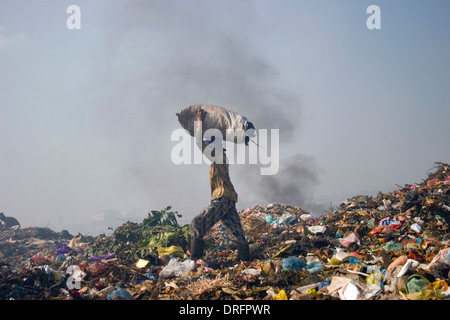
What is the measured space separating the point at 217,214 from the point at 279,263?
1.25 m

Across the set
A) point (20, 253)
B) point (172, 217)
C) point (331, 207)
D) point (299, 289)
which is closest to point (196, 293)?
point (299, 289)

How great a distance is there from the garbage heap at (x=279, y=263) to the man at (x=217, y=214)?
222 mm

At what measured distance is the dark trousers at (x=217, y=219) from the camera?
5.41 meters

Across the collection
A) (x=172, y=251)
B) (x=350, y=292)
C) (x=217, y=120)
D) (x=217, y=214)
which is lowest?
(x=172, y=251)

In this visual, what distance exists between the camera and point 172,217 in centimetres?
802

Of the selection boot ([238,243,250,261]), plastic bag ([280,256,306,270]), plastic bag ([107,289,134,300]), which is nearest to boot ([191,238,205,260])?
boot ([238,243,250,261])

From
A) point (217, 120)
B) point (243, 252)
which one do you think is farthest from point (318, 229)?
point (217, 120)

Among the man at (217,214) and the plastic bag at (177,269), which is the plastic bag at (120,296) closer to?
the plastic bag at (177,269)

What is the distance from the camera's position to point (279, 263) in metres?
4.74

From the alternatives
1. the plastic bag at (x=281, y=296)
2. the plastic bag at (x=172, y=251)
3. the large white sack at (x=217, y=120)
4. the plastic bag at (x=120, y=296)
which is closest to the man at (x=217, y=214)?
the large white sack at (x=217, y=120)

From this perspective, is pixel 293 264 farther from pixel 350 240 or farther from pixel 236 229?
pixel 350 240
